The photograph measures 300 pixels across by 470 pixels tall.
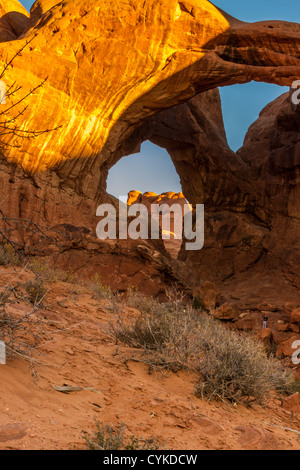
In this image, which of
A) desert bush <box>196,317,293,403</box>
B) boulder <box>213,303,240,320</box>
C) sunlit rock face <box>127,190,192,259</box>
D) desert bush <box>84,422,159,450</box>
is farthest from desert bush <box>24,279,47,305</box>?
sunlit rock face <box>127,190,192,259</box>

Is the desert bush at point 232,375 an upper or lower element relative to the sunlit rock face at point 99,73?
lower

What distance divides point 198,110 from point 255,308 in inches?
465

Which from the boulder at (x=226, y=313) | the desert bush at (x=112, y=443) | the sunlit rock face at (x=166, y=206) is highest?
the sunlit rock face at (x=166, y=206)

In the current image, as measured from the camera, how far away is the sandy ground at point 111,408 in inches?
75.3

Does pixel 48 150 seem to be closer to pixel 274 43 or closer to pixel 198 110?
pixel 274 43

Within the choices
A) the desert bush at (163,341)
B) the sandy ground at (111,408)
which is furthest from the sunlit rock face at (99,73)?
the sandy ground at (111,408)

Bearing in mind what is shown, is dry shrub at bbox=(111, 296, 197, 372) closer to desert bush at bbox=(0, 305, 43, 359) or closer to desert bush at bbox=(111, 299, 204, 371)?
desert bush at bbox=(111, 299, 204, 371)

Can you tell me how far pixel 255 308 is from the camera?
13492mm

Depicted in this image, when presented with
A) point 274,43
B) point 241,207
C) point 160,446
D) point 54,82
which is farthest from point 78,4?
point 160,446

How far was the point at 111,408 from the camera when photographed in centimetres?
236

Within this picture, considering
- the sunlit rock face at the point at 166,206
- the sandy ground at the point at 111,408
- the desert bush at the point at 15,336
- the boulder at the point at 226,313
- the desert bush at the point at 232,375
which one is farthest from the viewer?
the sunlit rock face at the point at 166,206

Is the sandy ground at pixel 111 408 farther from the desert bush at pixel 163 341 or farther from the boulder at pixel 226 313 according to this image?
the boulder at pixel 226 313

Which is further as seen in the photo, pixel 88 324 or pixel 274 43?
pixel 274 43

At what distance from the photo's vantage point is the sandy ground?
6.27 feet
